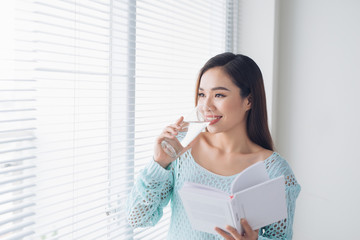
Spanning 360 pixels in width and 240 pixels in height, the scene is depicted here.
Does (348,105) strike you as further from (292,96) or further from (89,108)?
(89,108)

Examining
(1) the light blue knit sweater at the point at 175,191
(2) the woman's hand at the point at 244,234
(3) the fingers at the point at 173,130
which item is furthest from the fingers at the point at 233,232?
(3) the fingers at the point at 173,130

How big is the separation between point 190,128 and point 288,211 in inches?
21.0

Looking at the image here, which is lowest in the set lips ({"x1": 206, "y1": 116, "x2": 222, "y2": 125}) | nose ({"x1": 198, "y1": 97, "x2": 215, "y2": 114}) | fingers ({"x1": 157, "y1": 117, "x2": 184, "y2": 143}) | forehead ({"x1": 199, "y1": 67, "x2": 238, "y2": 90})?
fingers ({"x1": 157, "y1": 117, "x2": 184, "y2": 143})

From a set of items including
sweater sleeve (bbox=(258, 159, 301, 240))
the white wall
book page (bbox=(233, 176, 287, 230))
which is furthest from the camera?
the white wall

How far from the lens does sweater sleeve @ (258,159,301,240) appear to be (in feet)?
4.49

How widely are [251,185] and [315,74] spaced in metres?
1.44

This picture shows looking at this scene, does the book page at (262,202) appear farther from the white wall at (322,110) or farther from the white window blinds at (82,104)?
the white wall at (322,110)

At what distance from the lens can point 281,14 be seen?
239 centimetres

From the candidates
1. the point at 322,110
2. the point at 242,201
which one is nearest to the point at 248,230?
the point at 242,201

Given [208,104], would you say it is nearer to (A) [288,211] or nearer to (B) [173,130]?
(B) [173,130]

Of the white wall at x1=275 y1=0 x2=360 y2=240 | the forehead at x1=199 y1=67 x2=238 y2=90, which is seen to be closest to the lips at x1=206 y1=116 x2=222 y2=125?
the forehead at x1=199 y1=67 x2=238 y2=90

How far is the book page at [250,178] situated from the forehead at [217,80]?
1.52 feet

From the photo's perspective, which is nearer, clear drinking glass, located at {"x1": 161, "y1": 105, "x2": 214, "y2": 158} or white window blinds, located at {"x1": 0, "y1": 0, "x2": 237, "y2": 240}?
white window blinds, located at {"x1": 0, "y1": 0, "x2": 237, "y2": 240}

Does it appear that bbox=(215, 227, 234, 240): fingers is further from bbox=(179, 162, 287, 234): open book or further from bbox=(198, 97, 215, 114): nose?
bbox=(198, 97, 215, 114): nose
